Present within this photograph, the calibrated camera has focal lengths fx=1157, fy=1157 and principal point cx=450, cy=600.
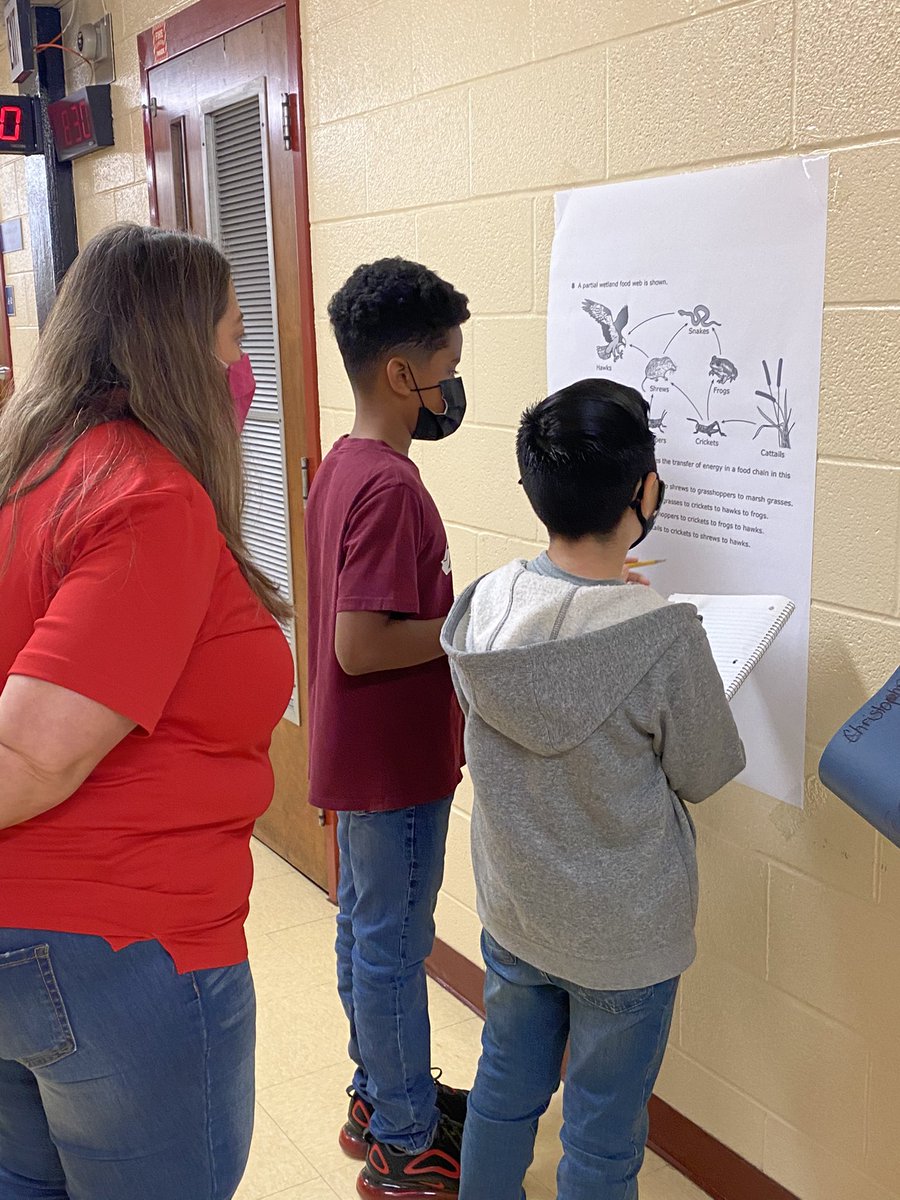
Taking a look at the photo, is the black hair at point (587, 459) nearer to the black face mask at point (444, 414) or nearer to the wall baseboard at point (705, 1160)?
the black face mask at point (444, 414)

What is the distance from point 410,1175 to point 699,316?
1.43 m

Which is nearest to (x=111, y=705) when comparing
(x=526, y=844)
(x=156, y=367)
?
(x=156, y=367)

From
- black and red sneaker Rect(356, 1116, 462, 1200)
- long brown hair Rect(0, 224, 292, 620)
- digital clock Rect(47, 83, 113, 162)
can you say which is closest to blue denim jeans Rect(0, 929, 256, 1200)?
long brown hair Rect(0, 224, 292, 620)

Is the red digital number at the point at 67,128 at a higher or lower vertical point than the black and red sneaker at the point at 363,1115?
higher

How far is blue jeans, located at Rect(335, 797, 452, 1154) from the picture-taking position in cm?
181

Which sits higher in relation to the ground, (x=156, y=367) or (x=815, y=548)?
(x=156, y=367)

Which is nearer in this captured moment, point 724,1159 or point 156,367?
point 156,367

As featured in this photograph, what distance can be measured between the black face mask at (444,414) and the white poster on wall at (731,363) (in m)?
0.24

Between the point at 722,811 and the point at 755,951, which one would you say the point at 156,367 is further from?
the point at 755,951

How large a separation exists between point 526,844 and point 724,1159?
0.83 meters

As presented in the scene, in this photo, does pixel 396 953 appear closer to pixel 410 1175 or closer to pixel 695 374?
pixel 410 1175

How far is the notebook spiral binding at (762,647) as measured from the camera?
56.1 inches

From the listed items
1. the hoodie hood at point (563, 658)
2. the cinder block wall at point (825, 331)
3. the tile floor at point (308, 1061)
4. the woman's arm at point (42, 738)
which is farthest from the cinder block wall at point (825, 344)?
the woman's arm at point (42, 738)

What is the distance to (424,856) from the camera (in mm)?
1837
